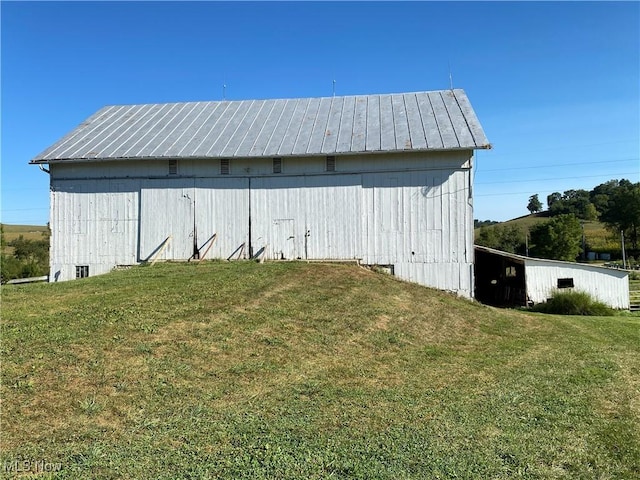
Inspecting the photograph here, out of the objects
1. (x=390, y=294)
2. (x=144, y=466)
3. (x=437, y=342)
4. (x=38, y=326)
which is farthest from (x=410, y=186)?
(x=144, y=466)

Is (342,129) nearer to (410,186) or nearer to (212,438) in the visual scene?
(410,186)

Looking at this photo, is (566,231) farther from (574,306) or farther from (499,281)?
(574,306)

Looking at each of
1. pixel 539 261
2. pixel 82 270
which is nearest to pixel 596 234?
pixel 539 261

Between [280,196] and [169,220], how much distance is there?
4.54 m

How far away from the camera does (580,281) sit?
22.5m

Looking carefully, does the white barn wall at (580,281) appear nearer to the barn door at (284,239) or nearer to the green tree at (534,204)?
the barn door at (284,239)

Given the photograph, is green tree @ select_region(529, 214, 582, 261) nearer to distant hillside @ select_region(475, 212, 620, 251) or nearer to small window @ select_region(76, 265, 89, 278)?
distant hillside @ select_region(475, 212, 620, 251)

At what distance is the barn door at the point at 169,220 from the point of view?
18672 mm

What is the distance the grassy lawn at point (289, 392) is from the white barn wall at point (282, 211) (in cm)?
610

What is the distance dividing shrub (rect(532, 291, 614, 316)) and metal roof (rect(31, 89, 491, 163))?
28.2ft

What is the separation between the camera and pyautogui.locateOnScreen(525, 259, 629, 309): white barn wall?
858 inches

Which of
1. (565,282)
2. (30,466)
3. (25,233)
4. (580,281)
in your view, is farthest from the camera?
(25,233)

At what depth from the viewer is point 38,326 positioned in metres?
8.03

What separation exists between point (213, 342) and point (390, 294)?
7271 millimetres
